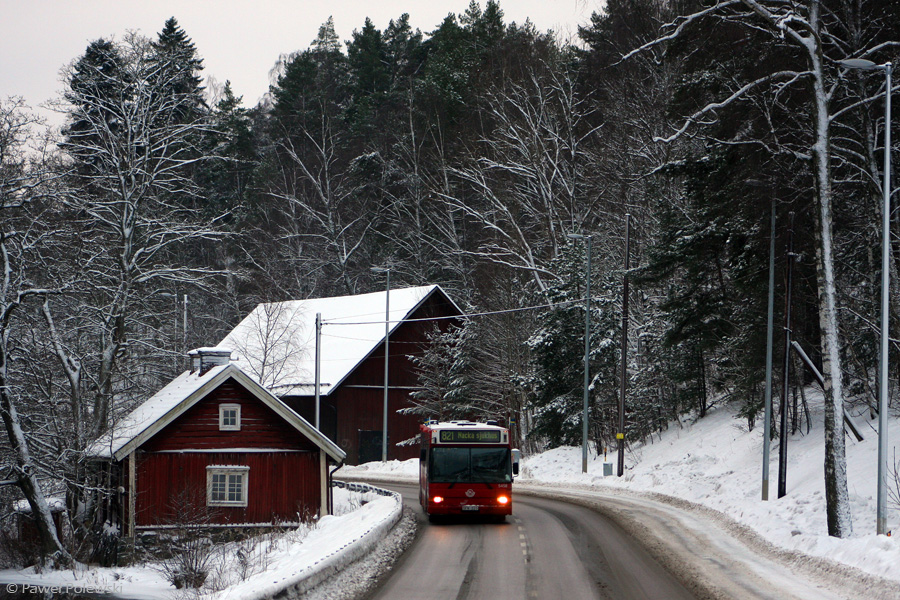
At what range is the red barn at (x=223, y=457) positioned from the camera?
29.1 m

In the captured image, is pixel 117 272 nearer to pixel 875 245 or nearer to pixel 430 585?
pixel 430 585

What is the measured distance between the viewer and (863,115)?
21.1 metres

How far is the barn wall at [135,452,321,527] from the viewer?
95.1 ft

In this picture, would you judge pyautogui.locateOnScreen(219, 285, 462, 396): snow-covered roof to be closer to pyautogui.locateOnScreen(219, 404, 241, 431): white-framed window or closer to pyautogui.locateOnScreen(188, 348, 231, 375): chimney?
pyautogui.locateOnScreen(188, 348, 231, 375): chimney

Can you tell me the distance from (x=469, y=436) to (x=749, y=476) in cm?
981

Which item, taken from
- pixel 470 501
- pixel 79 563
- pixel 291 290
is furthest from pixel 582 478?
pixel 291 290

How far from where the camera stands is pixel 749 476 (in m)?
28.0

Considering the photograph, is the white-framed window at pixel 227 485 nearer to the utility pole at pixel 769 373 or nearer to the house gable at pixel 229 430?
the house gable at pixel 229 430

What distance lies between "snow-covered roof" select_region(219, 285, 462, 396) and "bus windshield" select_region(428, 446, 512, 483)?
87.7 ft

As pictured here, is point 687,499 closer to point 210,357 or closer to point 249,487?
point 249,487

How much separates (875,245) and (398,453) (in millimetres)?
34427

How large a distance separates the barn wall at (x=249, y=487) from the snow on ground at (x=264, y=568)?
1.97 m

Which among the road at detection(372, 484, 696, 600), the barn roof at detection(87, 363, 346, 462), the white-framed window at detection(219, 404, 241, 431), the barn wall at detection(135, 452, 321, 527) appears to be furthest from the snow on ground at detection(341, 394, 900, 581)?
the white-framed window at detection(219, 404, 241, 431)

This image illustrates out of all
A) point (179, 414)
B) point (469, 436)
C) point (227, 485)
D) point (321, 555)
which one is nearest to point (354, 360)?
point (227, 485)
